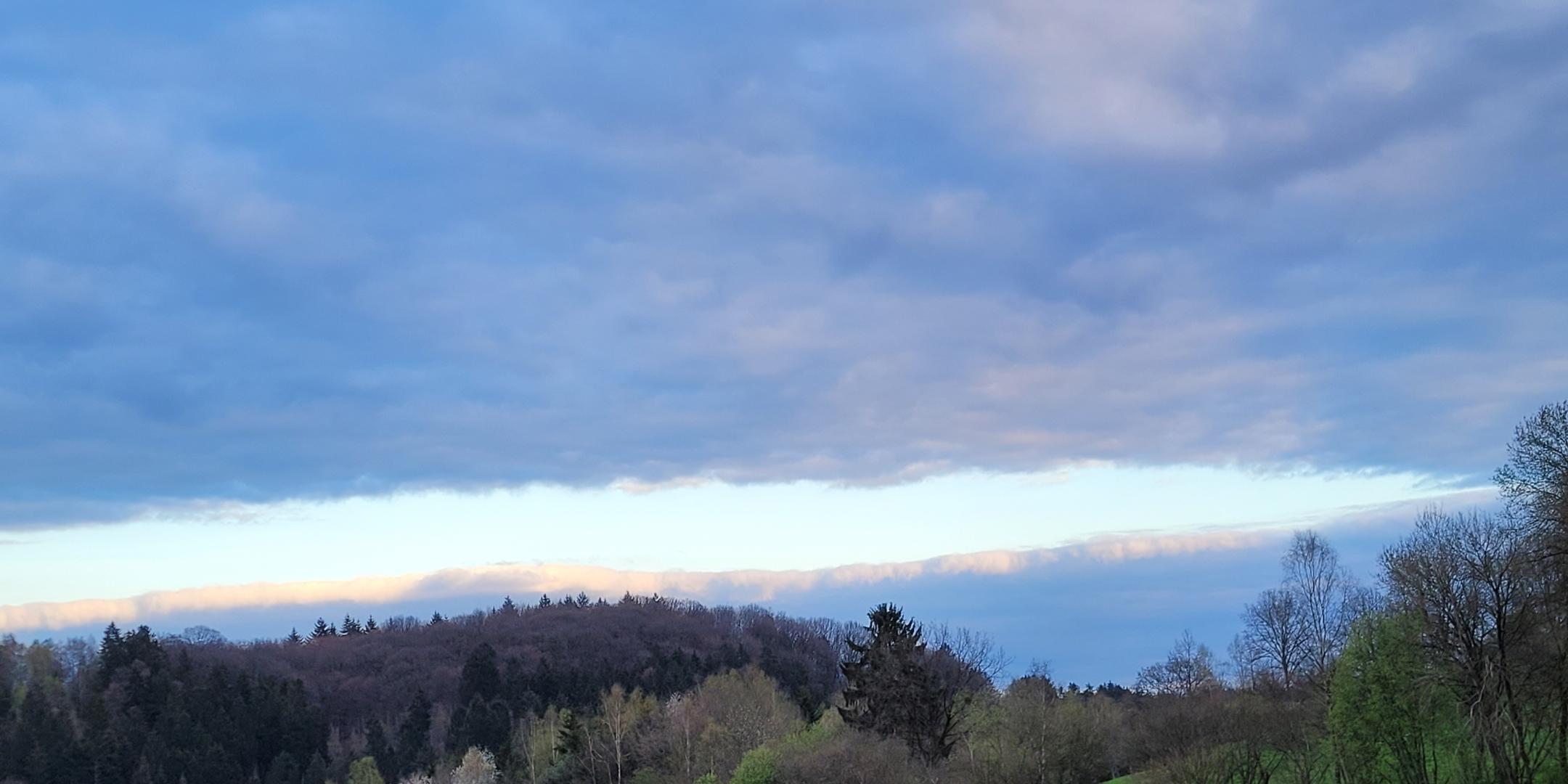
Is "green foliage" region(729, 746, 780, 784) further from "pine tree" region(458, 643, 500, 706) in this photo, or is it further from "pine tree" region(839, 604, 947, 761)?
"pine tree" region(458, 643, 500, 706)

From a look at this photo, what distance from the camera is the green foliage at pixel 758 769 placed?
70.6 meters

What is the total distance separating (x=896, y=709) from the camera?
8500 cm

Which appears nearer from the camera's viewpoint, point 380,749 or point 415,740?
point 415,740

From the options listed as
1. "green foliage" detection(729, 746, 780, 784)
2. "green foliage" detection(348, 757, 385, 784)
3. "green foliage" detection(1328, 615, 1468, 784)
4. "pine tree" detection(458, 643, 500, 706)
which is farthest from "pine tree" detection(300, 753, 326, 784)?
"green foliage" detection(1328, 615, 1468, 784)

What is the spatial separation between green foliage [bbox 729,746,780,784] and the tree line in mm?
133

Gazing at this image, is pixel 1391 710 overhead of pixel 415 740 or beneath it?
overhead

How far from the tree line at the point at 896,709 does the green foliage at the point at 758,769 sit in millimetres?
133

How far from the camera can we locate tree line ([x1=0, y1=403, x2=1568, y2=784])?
154 feet

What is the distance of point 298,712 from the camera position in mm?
155375

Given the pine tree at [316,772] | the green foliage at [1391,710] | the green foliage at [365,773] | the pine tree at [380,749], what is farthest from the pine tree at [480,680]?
the green foliage at [1391,710]

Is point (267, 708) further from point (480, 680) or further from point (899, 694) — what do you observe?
point (899, 694)

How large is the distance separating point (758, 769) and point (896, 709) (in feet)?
55.6

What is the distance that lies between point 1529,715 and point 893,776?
108 feet

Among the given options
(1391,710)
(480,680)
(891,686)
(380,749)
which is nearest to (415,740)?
(380,749)
